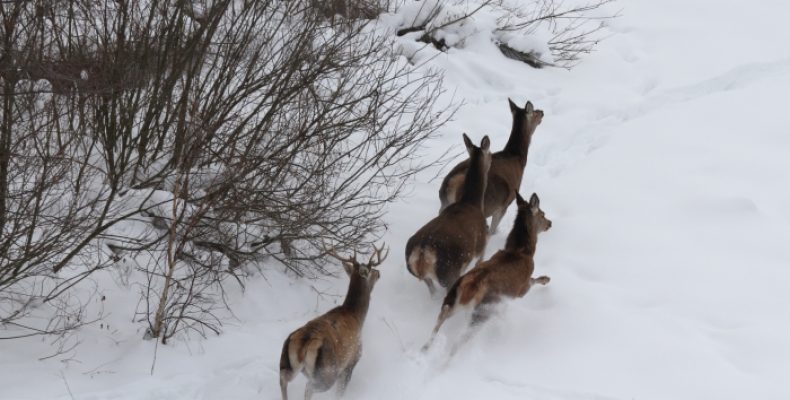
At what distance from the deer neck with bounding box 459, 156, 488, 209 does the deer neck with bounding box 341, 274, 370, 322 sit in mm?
1707

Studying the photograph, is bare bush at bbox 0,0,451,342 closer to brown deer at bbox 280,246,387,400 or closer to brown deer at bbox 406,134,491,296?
brown deer at bbox 406,134,491,296

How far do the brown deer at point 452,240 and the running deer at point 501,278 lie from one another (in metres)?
0.33

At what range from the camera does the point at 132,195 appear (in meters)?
7.43

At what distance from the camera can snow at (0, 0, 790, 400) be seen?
249 inches

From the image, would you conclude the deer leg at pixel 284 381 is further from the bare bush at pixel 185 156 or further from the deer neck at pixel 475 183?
the deer neck at pixel 475 183

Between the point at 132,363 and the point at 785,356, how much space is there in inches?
227

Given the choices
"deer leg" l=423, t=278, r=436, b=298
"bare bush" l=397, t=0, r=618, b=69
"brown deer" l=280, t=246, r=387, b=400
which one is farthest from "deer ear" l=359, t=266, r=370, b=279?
"bare bush" l=397, t=0, r=618, b=69

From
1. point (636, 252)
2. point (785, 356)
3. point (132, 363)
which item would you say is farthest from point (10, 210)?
point (785, 356)

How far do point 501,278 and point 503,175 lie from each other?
227cm

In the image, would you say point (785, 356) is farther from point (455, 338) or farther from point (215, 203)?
point (215, 203)

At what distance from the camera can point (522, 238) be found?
7363 mm

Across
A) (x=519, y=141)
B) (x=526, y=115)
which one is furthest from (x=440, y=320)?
(x=526, y=115)

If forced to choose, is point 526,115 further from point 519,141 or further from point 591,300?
point 591,300

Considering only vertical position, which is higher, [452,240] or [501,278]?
[452,240]
